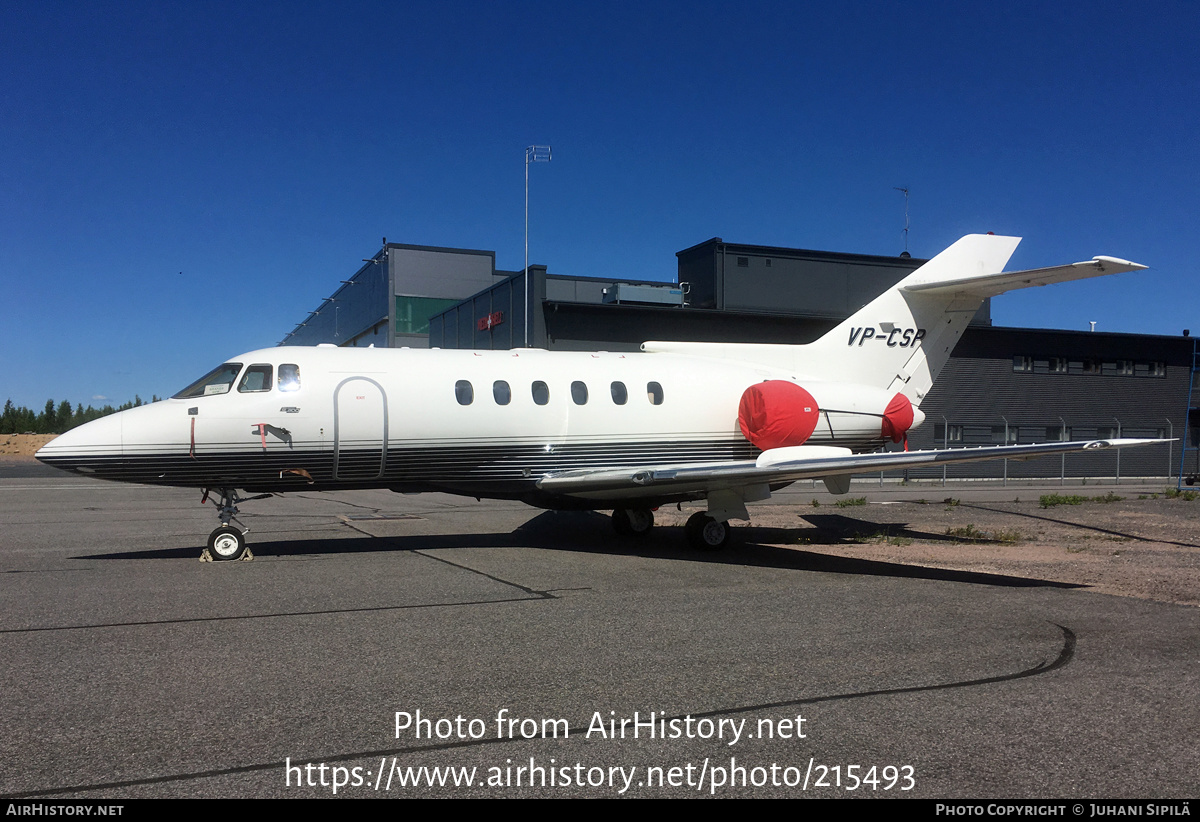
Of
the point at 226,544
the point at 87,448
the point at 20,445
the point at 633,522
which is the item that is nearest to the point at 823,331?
the point at 633,522

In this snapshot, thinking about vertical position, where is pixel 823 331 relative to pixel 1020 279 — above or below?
above

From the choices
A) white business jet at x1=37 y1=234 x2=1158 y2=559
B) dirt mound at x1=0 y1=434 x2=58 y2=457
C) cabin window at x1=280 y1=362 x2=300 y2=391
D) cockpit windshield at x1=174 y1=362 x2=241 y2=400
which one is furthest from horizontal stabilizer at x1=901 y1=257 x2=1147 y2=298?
dirt mound at x1=0 y1=434 x2=58 y2=457

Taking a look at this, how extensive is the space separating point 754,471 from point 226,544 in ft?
24.3

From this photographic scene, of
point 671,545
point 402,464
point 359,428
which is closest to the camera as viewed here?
point 359,428

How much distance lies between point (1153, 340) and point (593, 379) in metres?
41.1

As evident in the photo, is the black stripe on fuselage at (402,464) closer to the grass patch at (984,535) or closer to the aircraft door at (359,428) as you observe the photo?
the aircraft door at (359,428)

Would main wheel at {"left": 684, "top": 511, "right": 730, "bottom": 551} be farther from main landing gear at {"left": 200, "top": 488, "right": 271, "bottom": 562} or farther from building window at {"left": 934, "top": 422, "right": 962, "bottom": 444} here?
building window at {"left": 934, "top": 422, "right": 962, "bottom": 444}

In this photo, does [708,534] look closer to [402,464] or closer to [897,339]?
[402,464]

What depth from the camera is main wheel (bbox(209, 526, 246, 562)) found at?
475 inches

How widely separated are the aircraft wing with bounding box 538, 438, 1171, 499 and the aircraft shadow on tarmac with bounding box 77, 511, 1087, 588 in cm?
105

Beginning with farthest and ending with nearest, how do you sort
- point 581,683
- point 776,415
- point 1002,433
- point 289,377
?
point 1002,433
point 776,415
point 289,377
point 581,683

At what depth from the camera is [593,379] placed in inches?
560

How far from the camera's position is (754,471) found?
1207cm
